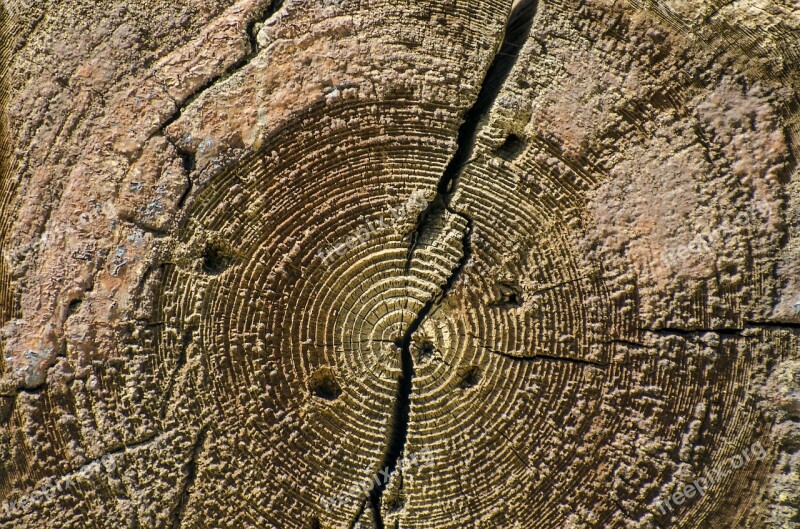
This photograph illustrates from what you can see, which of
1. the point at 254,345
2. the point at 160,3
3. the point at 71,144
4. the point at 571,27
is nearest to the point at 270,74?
the point at 160,3

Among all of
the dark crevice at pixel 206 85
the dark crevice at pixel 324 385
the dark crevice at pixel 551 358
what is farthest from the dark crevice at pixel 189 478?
the dark crevice at pixel 551 358

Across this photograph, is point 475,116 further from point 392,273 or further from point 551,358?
point 551,358

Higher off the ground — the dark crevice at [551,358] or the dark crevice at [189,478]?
the dark crevice at [551,358]

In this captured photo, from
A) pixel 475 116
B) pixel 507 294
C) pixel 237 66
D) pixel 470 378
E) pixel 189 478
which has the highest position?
pixel 475 116

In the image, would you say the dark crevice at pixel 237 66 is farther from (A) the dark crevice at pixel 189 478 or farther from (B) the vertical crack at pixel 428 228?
(A) the dark crevice at pixel 189 478

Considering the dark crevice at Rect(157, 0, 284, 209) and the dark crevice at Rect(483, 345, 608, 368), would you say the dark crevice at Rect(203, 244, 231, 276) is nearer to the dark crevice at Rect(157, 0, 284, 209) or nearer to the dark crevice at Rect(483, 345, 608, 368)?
the dark crevice at Rect(157, 0, 284, 209)

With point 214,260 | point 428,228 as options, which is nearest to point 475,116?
point 428,228

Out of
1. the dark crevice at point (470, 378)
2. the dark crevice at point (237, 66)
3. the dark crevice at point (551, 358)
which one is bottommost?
the dark crevice at point (470, 378)
